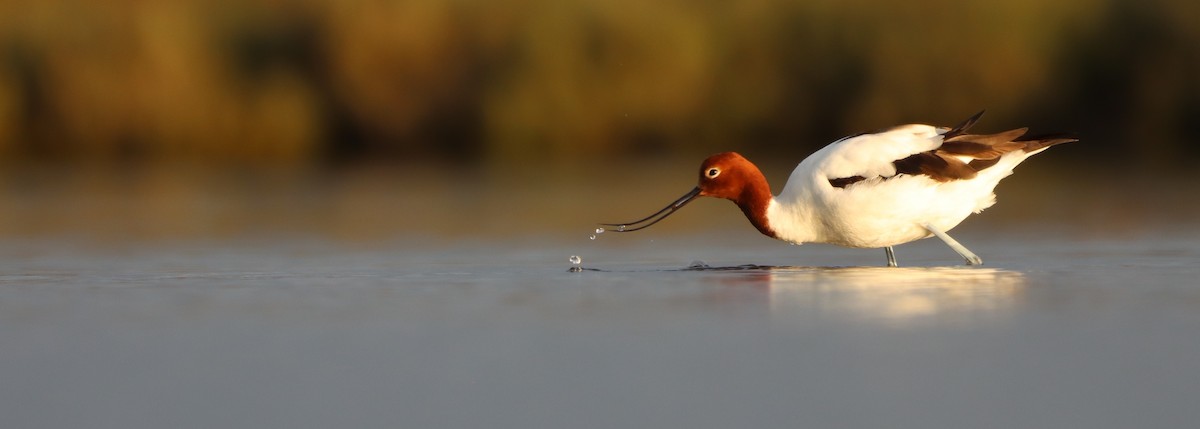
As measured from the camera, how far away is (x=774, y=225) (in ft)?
29.1

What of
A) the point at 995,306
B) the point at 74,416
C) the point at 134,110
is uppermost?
the point at 134,110

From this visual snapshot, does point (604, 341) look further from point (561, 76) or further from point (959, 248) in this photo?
point (561, 76)

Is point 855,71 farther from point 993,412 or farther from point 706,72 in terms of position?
point 993,412

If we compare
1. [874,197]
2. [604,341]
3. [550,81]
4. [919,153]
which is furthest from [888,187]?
[550,81]

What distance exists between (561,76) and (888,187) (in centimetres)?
1026

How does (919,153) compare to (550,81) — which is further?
(550,81)

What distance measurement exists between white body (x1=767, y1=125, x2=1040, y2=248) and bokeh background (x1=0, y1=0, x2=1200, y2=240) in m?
7.96

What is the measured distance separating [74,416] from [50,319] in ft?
6.59

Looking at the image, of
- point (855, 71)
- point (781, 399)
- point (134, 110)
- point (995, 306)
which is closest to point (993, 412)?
point (781, 399)

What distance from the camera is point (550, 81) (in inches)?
731

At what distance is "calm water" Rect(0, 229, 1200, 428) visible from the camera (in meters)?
5.07

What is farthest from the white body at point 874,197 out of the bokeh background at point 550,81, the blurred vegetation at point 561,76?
the blurred vegetation at point 561,76

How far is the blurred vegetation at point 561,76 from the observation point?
58.6ft

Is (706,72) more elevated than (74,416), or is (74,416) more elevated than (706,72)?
(706,72)
